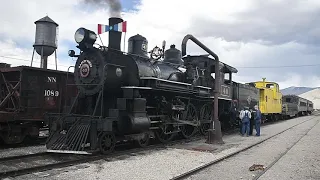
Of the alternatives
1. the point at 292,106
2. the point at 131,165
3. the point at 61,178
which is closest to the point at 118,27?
the point at 131,165

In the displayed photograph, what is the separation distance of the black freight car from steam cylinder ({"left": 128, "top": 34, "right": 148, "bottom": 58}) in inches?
107

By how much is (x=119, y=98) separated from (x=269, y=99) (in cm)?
1847

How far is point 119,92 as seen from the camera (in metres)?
9.30

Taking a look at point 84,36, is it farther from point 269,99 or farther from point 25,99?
point 269,99

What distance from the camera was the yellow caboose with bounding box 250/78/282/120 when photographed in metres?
23.1

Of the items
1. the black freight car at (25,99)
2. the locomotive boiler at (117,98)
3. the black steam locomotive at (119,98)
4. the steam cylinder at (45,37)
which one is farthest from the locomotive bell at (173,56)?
the steam cylinder at (45,37)

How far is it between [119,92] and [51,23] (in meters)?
12.6

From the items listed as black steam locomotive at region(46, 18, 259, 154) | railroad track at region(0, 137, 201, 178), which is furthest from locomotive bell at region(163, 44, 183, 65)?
railroad track at region(0, 137, 201, 178)

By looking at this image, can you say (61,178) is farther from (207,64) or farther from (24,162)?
(207,64)

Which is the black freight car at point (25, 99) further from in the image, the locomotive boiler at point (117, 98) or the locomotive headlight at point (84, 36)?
the locomotive headlight at point (84, 36)

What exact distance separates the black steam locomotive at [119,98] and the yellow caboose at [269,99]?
1275 centimetres

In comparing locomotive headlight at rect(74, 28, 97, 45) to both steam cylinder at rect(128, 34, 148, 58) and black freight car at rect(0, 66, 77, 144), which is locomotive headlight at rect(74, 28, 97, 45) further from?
black freight car at rect(0, 66, 77, 144)

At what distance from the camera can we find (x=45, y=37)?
63.9 feet

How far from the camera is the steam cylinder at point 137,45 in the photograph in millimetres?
9945
